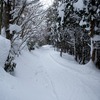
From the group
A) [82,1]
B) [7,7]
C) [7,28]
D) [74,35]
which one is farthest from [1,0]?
[74,35]

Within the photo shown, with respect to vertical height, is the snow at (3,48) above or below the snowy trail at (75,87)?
above

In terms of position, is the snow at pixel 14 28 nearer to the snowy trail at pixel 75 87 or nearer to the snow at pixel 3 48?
the snow at pixel 3 48

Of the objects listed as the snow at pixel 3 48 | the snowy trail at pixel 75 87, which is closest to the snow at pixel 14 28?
the snow at pixel 3 48

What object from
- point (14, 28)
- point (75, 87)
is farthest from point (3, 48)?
Result: point (75, 87)

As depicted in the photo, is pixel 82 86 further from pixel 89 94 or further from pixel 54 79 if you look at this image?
pixel 54 79

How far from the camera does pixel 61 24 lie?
40.8 feet

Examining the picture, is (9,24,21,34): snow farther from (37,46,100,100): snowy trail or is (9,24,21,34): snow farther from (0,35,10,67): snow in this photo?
(37,46,100,100): snowy trail

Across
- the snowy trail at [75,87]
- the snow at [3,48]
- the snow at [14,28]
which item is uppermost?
the snow at [14,28]

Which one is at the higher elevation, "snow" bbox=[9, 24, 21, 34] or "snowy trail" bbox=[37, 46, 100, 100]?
"snow" bbox=[9, 24, 21, 34]

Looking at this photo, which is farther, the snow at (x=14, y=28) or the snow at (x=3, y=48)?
the snow at (x=14, y=28)

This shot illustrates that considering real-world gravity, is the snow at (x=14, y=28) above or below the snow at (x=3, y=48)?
above

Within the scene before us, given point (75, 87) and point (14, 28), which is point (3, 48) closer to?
point (14, 28)

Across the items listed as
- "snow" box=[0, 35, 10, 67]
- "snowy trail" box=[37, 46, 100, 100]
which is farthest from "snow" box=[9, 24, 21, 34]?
"snowy trail" box=[37, 46, 100, 100]

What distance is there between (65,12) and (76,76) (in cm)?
413
